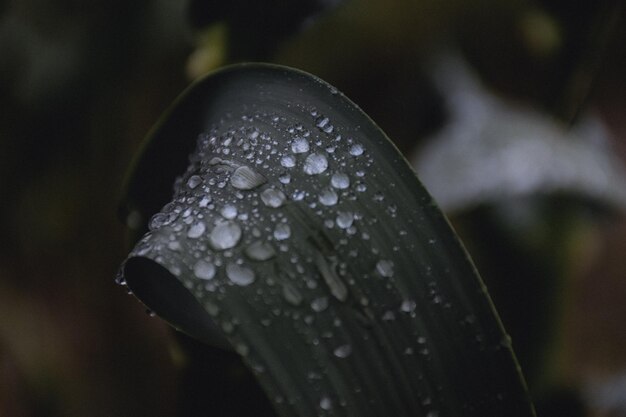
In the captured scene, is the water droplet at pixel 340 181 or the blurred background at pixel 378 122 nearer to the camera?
the water droplet at pixel 340 181

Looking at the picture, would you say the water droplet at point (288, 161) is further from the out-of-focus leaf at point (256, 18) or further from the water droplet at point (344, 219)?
the out-of-focus leaf at point (256, 18)

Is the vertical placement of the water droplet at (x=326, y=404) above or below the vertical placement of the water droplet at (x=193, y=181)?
below

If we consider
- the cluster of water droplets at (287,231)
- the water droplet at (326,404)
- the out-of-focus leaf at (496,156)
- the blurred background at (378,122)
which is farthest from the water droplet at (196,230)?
the out-of-focus leaf at (496,156)

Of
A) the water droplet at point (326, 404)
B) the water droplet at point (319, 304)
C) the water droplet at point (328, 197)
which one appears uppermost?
the water droplet at point (328, 197)

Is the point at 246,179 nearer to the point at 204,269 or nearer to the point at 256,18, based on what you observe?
the point at 204,269

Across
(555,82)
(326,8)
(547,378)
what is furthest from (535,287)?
(326,8)

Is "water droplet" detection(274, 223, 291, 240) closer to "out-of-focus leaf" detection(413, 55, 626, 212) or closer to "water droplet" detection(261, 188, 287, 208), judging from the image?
"water droplet" detection(261, 188, 287, 208)

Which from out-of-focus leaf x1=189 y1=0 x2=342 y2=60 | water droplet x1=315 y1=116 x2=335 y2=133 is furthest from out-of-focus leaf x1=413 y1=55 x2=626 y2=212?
water droplet x1=315 y1=116 x2=335 y2=133
